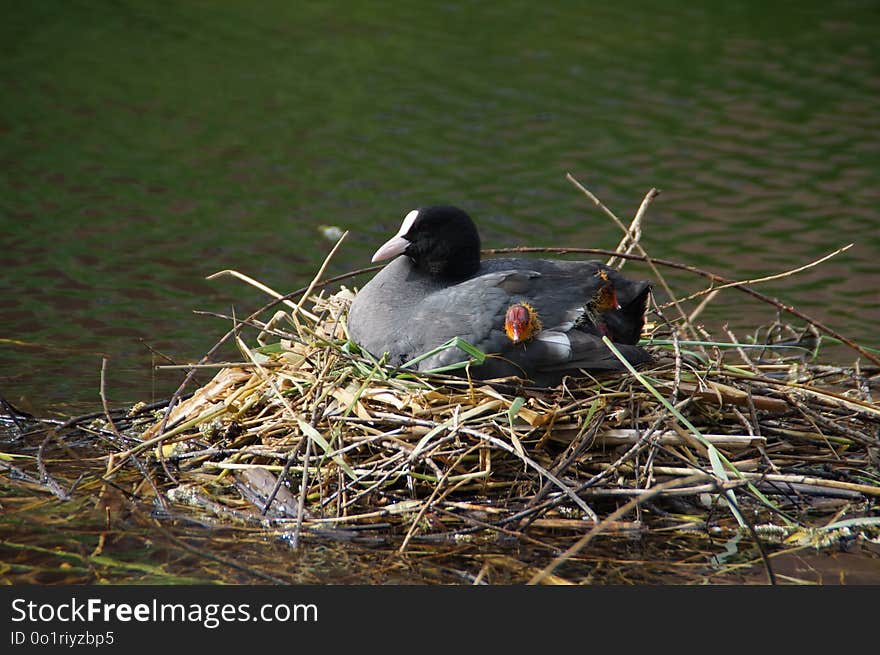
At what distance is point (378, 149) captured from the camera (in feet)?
32.4

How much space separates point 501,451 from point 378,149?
5.99 m

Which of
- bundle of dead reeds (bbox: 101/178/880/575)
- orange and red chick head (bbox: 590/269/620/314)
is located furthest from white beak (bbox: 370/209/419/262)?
orange and red chick head (bbox: 590/269/620/314)

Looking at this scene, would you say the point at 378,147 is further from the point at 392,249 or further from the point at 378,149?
the point at 392,249

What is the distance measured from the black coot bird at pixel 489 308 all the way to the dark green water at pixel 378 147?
1.62 meters

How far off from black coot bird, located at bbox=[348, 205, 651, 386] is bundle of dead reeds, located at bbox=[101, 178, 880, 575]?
9 cm

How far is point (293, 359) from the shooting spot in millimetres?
4676

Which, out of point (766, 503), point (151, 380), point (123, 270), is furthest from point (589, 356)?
point (123, 270)

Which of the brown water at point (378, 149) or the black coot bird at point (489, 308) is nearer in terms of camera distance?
the black coot bird at point (489, 308)

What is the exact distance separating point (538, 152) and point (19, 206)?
13.3ft

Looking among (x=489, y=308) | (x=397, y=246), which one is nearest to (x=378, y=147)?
(x=397, y=246)

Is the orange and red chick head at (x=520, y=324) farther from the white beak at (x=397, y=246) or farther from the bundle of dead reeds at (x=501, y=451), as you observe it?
the white beak at (x=397, y=246)

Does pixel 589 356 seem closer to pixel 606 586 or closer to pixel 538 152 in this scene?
pixel 606 586

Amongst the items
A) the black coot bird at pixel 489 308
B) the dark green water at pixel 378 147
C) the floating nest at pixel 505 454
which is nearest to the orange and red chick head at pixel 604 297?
the black coot bird at pixel 489 308

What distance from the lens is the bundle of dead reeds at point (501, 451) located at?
4102 mm
